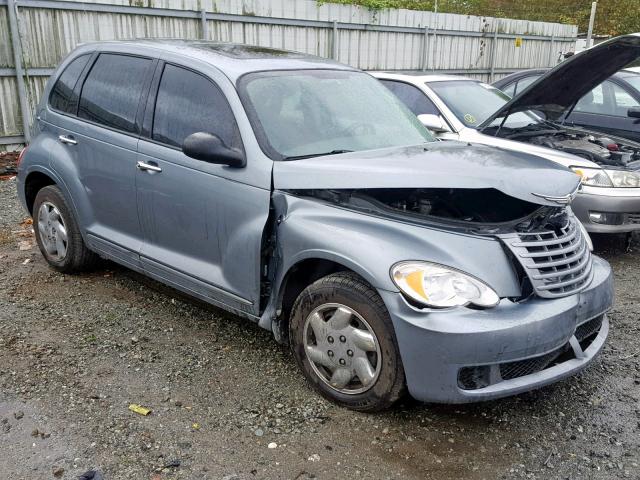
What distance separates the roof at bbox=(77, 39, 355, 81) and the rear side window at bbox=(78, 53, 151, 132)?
0.36 feet

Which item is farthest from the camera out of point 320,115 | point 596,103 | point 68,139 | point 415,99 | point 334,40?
point 334,40

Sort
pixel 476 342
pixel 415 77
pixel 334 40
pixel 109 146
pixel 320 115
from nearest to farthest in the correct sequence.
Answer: pixel 476 342 < pixel 320 115 < pixel 109 146 < pixel 415 77 < pixel 334 40

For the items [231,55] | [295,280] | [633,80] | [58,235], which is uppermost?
[231,55]

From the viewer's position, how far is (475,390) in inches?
117

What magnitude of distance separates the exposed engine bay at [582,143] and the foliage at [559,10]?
1826 centimetres

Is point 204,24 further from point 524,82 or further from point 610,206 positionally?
point 610,206

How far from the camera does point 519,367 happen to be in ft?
10.1

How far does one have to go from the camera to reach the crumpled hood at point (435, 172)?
309cm

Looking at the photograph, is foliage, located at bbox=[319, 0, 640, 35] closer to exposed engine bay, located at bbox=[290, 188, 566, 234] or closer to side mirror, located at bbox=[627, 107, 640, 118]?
side mirror, located at bbox=[627, 107, 640, 118]

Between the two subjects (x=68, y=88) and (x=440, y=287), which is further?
(x=68, y=88)

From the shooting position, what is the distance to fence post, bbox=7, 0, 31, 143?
8.45 m

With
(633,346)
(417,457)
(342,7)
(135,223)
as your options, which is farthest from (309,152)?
(342,7)

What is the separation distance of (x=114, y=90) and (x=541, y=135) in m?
4.37

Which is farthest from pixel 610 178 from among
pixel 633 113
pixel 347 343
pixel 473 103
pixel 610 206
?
pixel 347 343
